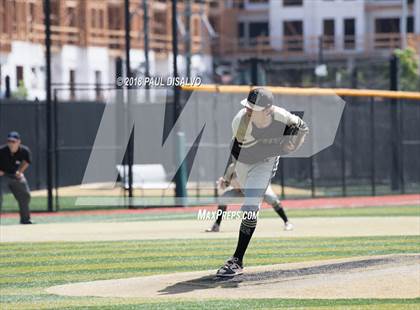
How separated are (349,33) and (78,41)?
1090 inches

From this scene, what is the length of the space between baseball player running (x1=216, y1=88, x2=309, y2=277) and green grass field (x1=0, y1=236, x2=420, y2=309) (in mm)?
1473

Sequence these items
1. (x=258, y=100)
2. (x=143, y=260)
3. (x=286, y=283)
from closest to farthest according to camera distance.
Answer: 1. (x=286, y=283)
2. (x=258, y=100)
3. (x=143, y=260)

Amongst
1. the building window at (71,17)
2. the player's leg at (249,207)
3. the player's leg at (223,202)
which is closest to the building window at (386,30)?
the building window at (71,17)

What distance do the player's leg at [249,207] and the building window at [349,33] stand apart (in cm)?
6614

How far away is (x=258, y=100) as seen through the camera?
13.2 metres

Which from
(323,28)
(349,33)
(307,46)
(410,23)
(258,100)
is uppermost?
(410,23)

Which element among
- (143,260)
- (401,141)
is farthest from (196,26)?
(143,260)

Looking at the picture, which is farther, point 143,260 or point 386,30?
point 386,30

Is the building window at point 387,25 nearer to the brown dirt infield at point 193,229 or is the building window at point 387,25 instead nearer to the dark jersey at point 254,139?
the brown dirt infield at point 193,229

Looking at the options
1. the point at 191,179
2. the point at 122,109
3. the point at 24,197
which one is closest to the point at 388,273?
the point at 24,197

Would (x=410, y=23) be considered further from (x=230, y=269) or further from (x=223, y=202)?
(x=230, y=269)

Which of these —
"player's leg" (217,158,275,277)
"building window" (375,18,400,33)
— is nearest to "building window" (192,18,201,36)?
"building window" (375,18,400,33)

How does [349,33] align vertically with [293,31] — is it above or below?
below

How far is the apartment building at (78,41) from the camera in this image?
1873 inches
